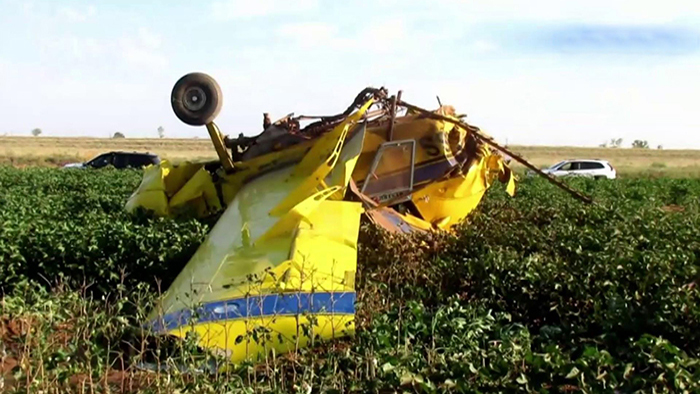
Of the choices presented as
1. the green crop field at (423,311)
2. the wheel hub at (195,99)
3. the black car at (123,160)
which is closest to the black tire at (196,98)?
the wheel hub at (195,99)

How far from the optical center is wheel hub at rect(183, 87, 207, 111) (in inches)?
366

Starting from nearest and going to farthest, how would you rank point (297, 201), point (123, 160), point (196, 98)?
point (297, 201)
point (196, 98)
point (123, 160)

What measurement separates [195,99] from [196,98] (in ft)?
0.06

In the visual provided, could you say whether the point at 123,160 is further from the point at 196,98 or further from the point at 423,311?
the point at 423,311

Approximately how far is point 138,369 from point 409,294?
269 cm

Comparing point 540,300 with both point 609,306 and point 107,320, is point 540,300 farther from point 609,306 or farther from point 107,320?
point 107,320

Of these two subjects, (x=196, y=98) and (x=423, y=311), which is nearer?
(x=423, y=311)

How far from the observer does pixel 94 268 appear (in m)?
7.55

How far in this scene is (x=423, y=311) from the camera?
18.2 feet

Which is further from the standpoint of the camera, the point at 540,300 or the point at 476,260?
the point at 476,260

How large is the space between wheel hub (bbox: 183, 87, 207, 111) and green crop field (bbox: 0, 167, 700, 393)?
4.82ft

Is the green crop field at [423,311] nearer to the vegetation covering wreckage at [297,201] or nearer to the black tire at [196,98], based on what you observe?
the vegetation covering wreckage at [297,201]

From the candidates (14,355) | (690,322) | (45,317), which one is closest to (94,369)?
(14,355)

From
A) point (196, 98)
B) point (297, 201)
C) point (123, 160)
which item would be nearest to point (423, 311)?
point (297, 201)
